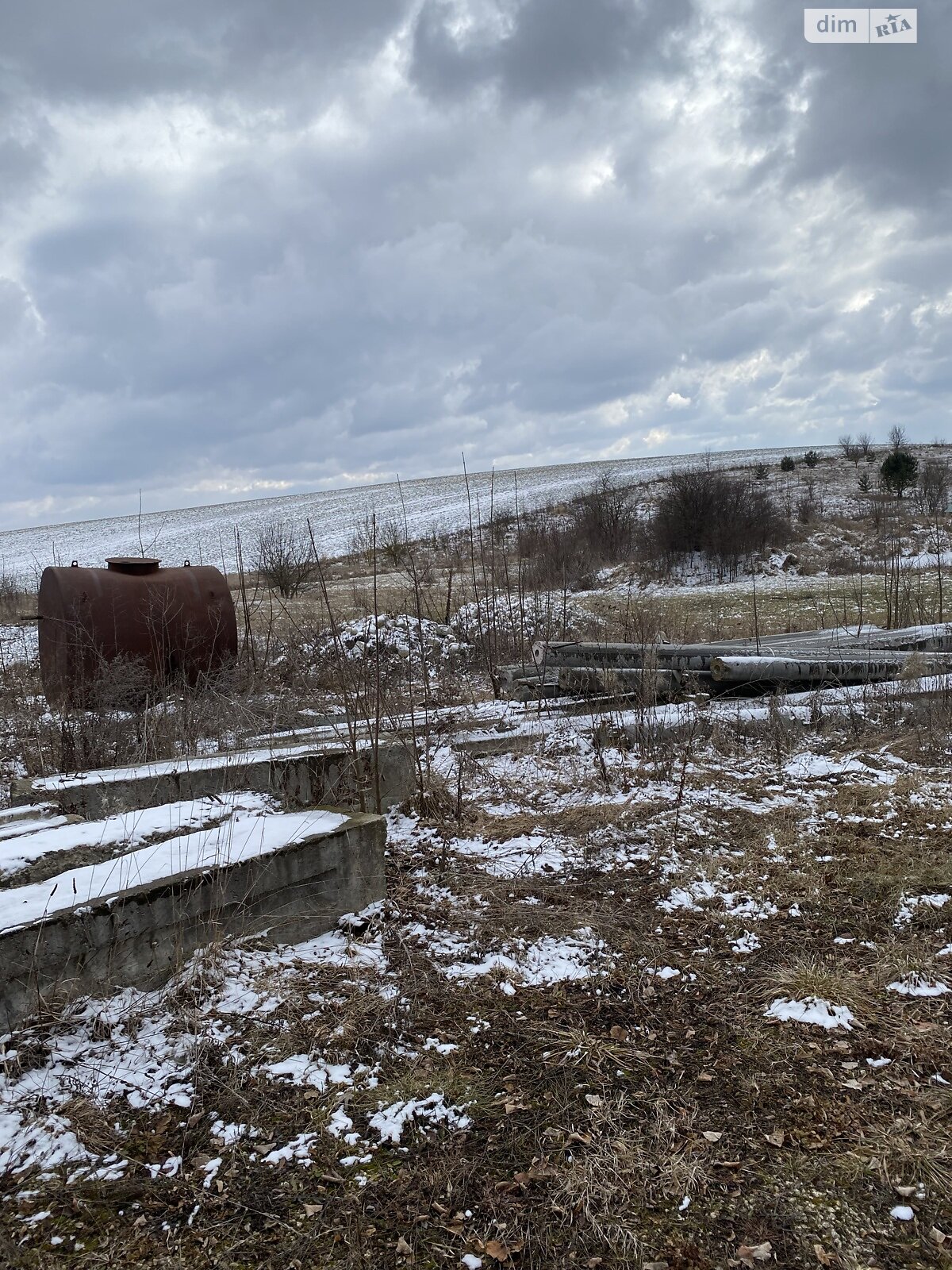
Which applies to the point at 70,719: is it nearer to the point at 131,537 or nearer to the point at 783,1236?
the point at 783,1236

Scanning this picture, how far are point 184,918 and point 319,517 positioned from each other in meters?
51.1

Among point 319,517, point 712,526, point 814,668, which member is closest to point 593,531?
point 712,526

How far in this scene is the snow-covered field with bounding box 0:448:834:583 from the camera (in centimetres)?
3772

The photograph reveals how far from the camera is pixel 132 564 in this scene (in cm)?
882

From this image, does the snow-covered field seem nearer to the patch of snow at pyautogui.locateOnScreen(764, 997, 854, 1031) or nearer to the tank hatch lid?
the tank hatch lid

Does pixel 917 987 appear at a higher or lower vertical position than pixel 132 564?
lower

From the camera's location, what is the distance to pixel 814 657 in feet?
27.4

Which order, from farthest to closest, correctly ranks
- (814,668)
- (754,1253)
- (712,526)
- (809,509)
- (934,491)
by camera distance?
(934,491) → (809,509) → (712,526) → (814,668) → (754,1253)

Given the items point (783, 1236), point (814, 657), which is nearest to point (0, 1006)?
point (783, 1236)

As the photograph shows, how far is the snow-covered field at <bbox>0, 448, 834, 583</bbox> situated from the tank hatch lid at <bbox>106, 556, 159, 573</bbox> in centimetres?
1859

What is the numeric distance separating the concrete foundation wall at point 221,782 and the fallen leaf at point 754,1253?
278cm

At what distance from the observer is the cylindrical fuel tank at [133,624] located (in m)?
8.09

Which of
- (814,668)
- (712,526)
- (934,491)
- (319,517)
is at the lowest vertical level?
(814,668)

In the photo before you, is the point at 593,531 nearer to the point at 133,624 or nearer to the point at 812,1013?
the point at 133,624
